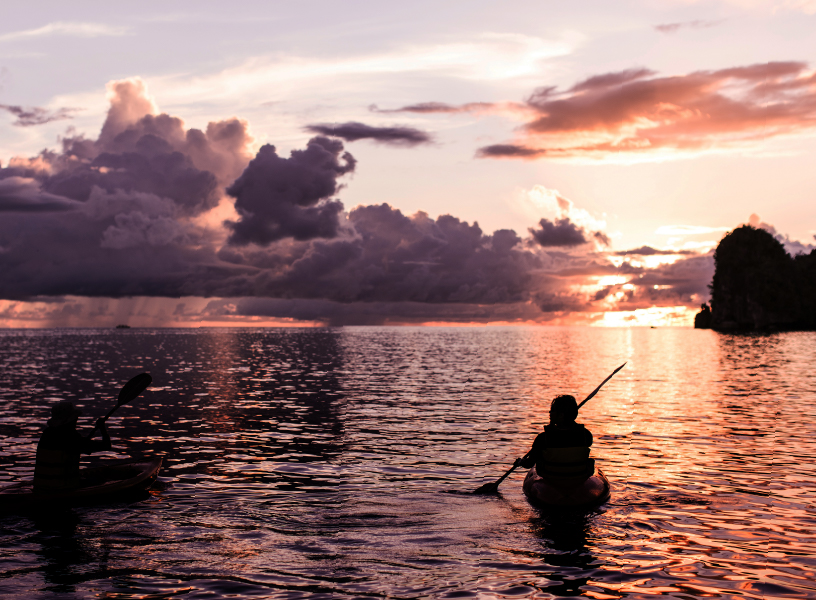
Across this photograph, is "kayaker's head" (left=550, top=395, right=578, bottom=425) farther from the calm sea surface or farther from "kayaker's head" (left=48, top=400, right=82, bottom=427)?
"kayaker's head" (left=48, top=400, right=82, bottom=427)

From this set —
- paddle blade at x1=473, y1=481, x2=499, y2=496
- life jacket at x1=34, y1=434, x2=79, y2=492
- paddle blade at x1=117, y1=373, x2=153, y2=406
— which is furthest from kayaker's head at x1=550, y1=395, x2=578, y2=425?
paddle blade at x1=117, y1=373, x2=153, y2=406

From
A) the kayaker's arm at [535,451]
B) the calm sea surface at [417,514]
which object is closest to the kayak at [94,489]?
the calm sea surface at [417,514]

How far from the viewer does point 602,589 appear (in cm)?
995

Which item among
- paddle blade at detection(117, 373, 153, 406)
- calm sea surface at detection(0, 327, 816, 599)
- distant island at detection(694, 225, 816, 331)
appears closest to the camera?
calm sea surface at detection(0, 327, 816, 599)

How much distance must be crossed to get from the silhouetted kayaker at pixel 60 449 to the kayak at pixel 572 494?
32.1 ft

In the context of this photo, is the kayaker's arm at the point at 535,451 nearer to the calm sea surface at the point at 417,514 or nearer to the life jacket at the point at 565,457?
the life jacket at the point at 565,457

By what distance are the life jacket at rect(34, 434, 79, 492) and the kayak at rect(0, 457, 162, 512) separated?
0.16 m

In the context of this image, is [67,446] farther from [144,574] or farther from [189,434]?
[189,434]

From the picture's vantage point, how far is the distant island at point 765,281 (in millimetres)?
168625

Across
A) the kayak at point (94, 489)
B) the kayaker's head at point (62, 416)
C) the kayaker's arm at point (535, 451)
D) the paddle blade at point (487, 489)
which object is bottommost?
the paddle blade at point (487, 489)

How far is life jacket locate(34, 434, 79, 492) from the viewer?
14281 millimetres

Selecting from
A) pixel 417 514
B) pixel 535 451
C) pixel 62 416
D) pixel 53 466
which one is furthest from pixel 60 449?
pixel 535 451

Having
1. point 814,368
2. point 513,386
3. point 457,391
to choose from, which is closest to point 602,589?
point 457,391

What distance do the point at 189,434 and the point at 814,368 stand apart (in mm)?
53548
